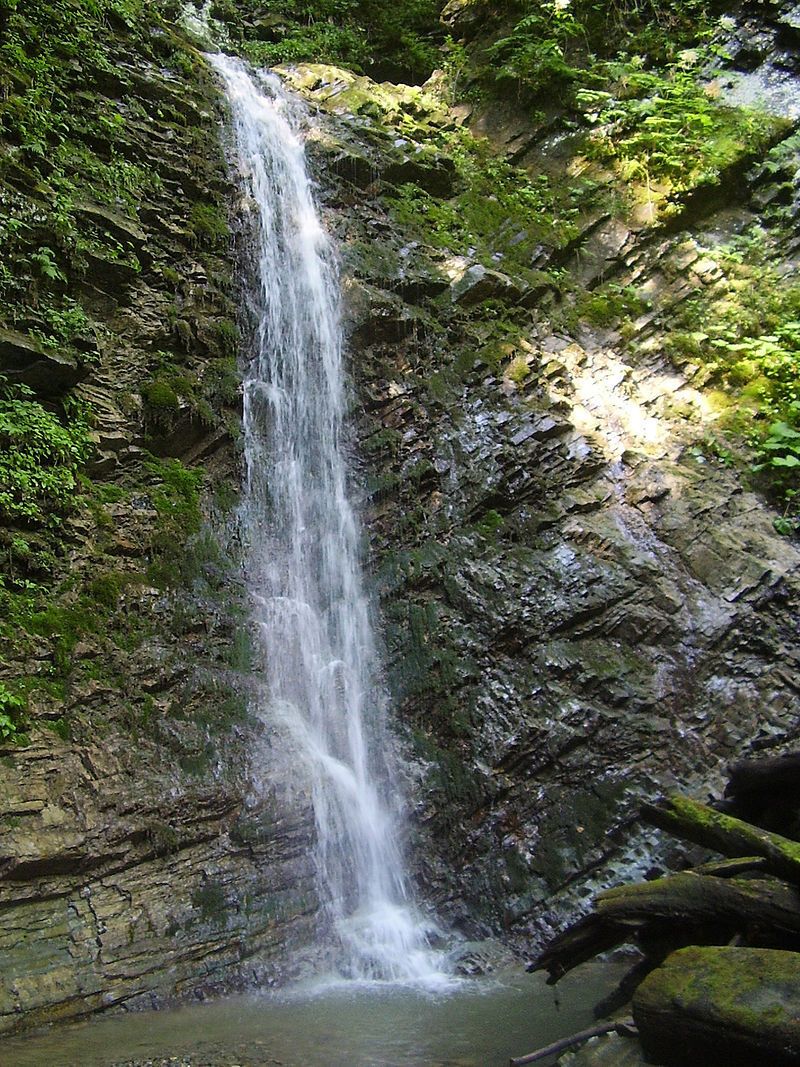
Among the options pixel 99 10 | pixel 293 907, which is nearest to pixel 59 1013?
pixel 293 907

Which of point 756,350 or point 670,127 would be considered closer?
point 756,350

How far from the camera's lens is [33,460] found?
6.03 metres

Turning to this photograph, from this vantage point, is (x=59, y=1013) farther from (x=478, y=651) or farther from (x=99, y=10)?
(x=99, y=10)

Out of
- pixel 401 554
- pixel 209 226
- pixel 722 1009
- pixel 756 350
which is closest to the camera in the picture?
pixel 722 1009

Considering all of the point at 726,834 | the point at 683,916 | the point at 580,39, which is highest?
the point at 580,39

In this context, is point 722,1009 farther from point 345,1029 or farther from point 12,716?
point 12,716

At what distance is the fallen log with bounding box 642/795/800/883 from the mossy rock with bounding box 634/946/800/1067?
0.31 meters

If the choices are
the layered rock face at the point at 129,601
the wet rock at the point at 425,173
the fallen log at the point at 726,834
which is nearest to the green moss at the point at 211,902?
the layered rock face at the point at 129,601

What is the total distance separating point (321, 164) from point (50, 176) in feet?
12.5

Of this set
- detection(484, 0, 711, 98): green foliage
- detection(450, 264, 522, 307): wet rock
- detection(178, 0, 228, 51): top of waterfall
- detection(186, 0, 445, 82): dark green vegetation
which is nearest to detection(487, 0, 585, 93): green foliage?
detection(484, 0, 711, 98): green foliage

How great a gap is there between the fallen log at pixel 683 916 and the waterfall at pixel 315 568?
2102 millimetres

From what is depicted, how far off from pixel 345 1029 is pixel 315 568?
164 inches

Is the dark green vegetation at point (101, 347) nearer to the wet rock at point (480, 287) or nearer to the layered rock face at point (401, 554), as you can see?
the layered rock face at point (401, 554)

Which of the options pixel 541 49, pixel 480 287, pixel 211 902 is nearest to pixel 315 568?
pixel 211 902
